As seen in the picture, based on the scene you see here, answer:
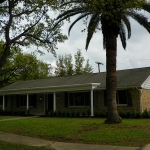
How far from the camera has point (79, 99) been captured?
25.4 m

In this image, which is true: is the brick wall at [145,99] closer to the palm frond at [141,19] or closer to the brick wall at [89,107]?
the brick wall at [89,107]

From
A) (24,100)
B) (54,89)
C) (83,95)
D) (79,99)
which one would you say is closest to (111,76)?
(83,95)

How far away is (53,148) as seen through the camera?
9.23 m

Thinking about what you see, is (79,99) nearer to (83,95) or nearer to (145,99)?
(83,95)

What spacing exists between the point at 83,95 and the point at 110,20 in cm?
1139

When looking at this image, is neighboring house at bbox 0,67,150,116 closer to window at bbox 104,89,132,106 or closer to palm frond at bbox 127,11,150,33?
window at bbox 104,89,132,106

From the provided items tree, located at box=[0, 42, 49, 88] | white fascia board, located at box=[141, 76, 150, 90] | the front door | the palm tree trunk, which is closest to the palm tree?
the palm tree trunk

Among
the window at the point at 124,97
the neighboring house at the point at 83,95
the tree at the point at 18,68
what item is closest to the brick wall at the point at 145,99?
the neighboring house at the point at 83,95

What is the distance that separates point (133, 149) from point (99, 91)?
15.3 meters

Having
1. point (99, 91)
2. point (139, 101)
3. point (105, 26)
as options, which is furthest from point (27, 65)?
point (105, 26)

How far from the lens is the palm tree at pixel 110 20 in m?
12.7

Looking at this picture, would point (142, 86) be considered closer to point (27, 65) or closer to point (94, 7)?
point (94, 7)

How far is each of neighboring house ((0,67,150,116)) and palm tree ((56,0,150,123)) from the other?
4.94 meters

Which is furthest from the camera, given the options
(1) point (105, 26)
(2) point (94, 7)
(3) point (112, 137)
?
(1) point (105, 26)
